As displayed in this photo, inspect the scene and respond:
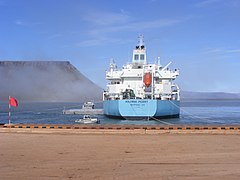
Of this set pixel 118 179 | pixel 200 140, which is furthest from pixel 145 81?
pixel 118 179

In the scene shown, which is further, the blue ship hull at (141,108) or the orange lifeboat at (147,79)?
the orange lifeboat at (147,79)

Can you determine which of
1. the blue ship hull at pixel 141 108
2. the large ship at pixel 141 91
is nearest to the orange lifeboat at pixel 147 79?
the large ship at pixel 141 91

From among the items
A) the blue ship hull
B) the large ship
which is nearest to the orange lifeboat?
the large ship

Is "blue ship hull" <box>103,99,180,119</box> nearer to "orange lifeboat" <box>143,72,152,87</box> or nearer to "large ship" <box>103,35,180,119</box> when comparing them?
"large ship" <box>103,35,180,119</box>

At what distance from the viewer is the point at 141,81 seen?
1614 inches

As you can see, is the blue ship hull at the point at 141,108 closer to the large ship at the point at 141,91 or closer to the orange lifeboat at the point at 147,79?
the large ship at the point at 141,91

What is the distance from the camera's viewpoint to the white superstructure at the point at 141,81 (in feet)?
129

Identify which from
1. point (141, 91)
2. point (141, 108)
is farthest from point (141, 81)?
point (141, 108)

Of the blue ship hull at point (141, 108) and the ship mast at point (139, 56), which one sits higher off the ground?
the ship mast at point (139, 56)

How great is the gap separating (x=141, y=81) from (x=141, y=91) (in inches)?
70.8

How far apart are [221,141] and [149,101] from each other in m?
23.5

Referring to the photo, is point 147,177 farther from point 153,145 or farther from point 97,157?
point 153,145

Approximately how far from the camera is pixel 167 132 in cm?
1576

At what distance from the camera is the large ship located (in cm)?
3716
